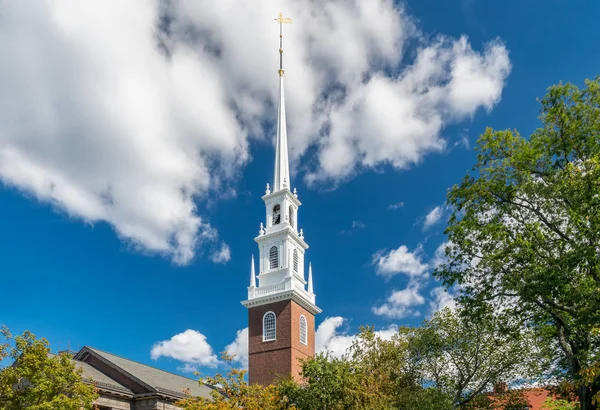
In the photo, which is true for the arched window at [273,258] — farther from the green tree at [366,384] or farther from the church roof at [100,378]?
the green tree at [366,384]

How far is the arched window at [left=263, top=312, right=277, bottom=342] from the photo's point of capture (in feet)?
140

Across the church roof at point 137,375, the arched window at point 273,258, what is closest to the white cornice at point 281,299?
the arched window at point 273,258

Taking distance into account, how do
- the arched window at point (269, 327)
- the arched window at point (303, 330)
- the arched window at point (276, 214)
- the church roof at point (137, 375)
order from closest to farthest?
the church roof at point (137, 375) < the arched window at point (269, 327) < the arched window at point (303, 330) < the arched window at point (276, 214)

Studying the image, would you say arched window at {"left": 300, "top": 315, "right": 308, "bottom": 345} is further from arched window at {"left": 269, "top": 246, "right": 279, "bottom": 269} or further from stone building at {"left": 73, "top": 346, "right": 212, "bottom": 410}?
stone building at {"left": 73, "top": 346, "right": 212, "bottom": 410}

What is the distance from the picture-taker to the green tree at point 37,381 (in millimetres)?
20688

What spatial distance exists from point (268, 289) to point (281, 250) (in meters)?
3.50

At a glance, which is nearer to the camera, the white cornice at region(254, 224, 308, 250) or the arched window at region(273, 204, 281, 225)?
the white cornice at region(254, 224, 308, 250)

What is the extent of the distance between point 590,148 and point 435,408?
13013 mm

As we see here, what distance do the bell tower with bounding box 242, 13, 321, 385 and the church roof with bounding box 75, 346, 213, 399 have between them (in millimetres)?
5387

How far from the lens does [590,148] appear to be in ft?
56.7

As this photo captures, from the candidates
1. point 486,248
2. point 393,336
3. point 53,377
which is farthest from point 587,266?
point 53,377

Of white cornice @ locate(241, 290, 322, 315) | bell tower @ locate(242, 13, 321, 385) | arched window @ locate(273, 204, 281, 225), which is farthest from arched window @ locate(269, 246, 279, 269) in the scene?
white cornice @ locate(241, 290, 322, 315)

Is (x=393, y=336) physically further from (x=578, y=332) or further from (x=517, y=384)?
(x=578, y=332)

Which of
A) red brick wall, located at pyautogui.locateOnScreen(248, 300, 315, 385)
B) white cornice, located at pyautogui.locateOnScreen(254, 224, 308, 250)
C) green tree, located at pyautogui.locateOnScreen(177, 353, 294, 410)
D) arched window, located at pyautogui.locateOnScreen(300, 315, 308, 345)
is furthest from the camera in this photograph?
white cornice, located at pyautogui.locateOnScreen(254, 224, 308, 250)
